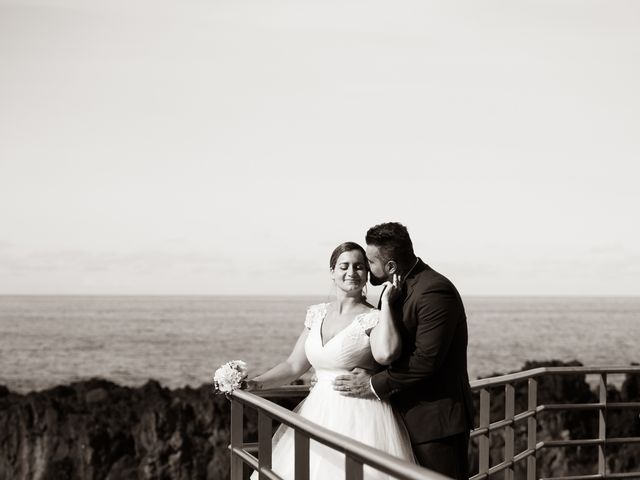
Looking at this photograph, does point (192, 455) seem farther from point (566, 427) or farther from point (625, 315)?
point (625, 315)

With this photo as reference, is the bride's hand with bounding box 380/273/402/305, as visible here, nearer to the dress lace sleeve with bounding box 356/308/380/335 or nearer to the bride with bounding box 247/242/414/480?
the bride with bounding box 247/242/414/480

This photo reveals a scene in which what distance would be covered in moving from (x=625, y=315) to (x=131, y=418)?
7952 centimetres

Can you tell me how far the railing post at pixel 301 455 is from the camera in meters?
3.73

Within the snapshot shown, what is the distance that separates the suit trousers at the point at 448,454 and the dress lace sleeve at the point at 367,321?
0.57 metres

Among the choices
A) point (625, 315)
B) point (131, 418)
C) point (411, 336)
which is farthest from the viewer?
point (625, 315)

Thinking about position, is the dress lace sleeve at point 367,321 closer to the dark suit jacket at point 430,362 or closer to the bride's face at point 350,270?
the bride's face at point 350,270

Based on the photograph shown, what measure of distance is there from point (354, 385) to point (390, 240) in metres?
0.80

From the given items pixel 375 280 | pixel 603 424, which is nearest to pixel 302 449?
pixel 375 280

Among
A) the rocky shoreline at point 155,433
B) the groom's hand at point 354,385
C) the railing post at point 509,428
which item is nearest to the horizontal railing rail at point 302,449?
the groom's hand at point 354,385

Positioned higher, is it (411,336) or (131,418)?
(411,336)

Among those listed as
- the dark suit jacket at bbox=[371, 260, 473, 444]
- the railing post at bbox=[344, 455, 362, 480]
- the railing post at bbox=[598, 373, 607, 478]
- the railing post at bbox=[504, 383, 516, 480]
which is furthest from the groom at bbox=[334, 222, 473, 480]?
the railing post at bbox=[598, 373, 607, 478]

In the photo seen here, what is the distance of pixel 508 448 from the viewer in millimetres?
6238

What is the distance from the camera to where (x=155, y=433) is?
24781 millimetres

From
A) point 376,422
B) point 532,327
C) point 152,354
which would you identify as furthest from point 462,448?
point 532,327
